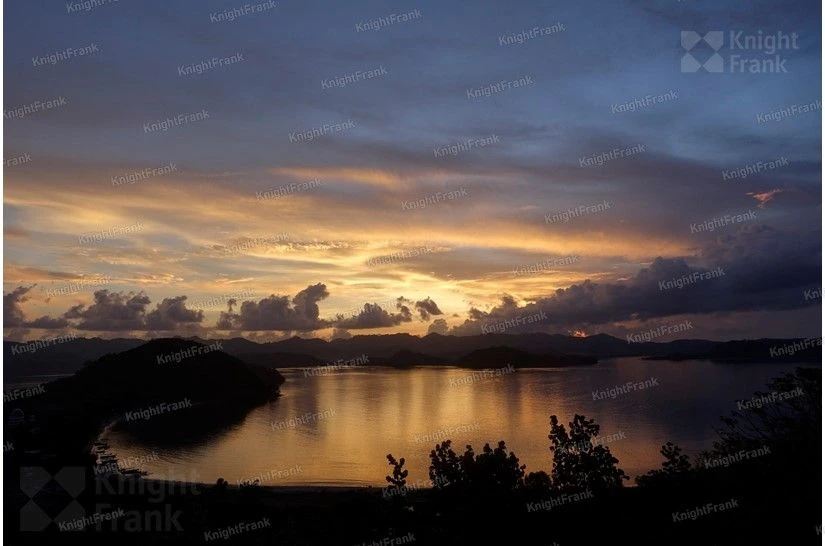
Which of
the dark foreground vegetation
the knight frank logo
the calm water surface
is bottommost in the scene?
the calm water surface

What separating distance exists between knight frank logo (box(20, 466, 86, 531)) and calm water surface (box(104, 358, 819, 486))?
15.8 meters

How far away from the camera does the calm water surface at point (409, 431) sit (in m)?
48.4

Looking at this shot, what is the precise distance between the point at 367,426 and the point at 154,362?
56.8 metres

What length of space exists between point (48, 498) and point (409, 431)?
45777mm

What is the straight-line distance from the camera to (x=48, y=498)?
2395cm

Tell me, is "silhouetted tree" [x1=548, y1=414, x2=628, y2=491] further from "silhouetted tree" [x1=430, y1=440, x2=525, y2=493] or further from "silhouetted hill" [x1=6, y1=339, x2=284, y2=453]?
"silhouetted hill" [x1=6, y1=339, x2=284, y2=453]

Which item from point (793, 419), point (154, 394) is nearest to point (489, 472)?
point (793, 419)

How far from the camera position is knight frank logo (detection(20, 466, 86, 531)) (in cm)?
1792

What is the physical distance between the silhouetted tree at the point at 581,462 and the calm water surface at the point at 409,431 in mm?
26791

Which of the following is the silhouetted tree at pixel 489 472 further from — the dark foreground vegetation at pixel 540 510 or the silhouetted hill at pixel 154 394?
the silhouetted hill at pixel 154 394

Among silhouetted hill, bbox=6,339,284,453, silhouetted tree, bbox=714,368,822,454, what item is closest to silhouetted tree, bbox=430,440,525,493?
silhouetted tree, bbox=714,368,822,454

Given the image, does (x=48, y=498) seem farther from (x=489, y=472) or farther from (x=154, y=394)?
(x=154, y=394)

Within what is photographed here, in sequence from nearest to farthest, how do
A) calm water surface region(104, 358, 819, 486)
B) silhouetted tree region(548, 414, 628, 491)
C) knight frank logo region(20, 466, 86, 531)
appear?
silhouetted tree region(548, 414, 628, 491)
knight frank logo region(20, 466, 86, 531)
calm water surface region(104, 358, 819, 486)

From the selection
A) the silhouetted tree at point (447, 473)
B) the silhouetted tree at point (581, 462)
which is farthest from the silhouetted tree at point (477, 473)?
the silhouetted tree at point (581, 462)
